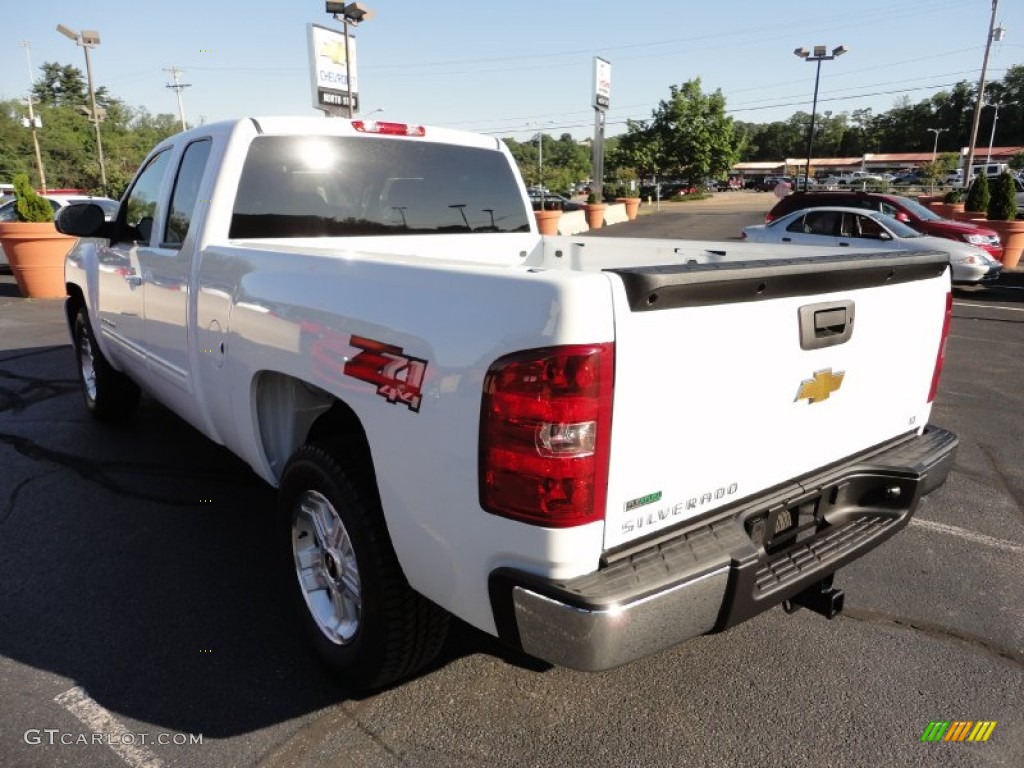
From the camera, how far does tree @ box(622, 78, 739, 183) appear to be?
6322 centimetres

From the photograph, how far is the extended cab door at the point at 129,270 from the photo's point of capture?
3.92 metres

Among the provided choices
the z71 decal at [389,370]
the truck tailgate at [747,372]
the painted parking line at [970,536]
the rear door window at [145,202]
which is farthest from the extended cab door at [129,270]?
the painted parking line at [970,536]

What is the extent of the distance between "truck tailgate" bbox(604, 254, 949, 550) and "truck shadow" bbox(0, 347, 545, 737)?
1.18m

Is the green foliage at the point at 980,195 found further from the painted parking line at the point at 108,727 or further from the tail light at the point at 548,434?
the painted parking line at the point at 108,727

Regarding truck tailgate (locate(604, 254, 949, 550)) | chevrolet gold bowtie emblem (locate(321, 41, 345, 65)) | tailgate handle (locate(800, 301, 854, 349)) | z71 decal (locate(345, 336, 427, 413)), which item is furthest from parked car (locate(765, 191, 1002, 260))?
chevrolet gold bowtie emblem (locate(321, 41, 345, 65))

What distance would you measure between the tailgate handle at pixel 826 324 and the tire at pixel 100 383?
4818 millimetres

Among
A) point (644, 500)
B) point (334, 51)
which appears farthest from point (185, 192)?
point (334, 51)

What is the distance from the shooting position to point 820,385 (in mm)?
2184

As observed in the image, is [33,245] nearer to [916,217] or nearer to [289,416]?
[289,416]

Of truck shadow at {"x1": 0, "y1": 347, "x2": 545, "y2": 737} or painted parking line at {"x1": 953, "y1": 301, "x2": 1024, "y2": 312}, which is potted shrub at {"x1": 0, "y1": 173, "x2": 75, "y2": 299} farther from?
painted parking line at {"x1": 953, "y1": 301, "x2": 1024, "y2": 312}

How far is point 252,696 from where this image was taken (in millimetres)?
2482

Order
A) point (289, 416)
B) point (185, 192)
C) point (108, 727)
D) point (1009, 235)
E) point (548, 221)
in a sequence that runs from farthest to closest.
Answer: point (548, 221) → point (1009, 235) → point (185, 192) → point (289, 416) → point (108, 727)

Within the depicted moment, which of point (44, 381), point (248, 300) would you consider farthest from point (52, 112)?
point (248, 300)

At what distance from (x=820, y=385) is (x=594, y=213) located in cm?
2669
